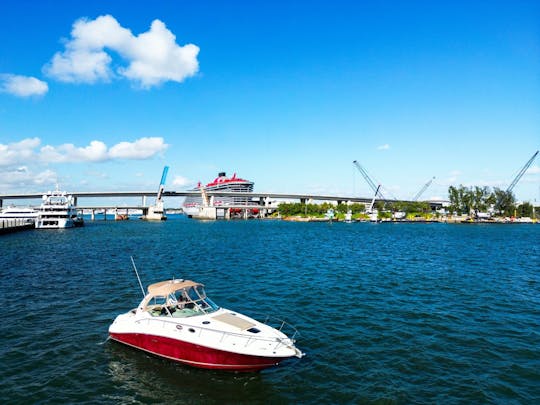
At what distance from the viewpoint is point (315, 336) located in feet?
66.0

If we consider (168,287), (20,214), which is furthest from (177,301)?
(20,214)

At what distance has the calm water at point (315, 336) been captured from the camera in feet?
47.1

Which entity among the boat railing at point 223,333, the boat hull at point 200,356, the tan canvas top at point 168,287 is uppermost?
the tan canvas top at point 168,287

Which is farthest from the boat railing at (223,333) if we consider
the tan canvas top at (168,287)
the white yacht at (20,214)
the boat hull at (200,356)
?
the white yacht at (20,214)

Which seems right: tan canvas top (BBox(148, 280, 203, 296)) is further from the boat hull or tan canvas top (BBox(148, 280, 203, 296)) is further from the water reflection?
the water reflection

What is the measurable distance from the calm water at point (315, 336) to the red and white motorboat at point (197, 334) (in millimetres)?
685

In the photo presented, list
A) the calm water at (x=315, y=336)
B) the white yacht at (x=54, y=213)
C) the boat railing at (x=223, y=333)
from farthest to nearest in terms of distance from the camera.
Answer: the white yacht at (x=54, y=213) < the boat railing at (x=223, y=333) < the calm water at (x=315, y=336)

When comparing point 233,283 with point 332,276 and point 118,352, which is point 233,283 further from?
point 118,352

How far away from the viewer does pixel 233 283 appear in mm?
33906

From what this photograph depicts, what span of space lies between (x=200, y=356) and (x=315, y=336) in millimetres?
7363

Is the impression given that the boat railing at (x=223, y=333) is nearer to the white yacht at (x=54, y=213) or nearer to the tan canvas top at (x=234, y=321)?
the tan canvas top at (x=234, y=321)

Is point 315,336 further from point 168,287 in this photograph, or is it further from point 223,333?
point 168,287

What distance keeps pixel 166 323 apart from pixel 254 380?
197 inches

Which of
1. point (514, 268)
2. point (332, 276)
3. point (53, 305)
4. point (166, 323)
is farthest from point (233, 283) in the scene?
point (514, 268)
